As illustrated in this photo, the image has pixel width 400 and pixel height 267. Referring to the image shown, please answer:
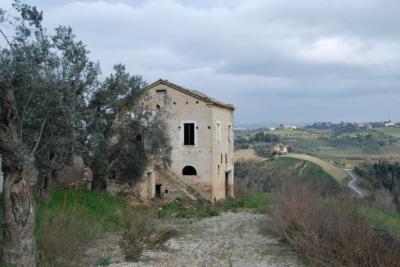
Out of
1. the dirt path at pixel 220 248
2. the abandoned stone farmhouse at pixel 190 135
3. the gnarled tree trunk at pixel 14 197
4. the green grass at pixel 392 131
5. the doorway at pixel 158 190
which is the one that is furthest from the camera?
the green grass at pixel 392 131

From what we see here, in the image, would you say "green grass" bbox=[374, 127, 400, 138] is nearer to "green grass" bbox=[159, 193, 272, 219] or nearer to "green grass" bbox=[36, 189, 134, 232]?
"green grass" bbox=[159, 193, 272, 219]

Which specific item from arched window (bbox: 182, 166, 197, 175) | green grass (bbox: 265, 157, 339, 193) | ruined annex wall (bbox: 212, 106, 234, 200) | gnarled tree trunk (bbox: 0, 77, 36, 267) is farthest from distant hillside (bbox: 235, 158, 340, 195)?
gnarled tree trunk (bbox: 0, 77, 36, 267)

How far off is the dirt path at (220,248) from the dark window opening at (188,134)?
9.08m

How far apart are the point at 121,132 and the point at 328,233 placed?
35.3 ft

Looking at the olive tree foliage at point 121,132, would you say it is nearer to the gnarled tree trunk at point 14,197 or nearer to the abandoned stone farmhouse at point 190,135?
the abandoned stone farmhouse at point 190,135

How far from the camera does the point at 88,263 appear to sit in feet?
36.9

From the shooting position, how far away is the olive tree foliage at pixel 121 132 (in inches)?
701

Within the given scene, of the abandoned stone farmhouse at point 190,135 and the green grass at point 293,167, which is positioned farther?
the green grass at point 293,167

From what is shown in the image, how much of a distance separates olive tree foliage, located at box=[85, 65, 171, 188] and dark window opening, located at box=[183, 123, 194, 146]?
5717mm

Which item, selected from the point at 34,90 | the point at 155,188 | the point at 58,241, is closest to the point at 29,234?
the point at 58,241

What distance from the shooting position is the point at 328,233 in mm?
10945

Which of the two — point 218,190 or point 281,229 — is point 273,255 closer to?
point 281,229

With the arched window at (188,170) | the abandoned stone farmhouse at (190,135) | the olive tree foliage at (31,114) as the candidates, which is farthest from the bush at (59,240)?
the arched window at (188,170)

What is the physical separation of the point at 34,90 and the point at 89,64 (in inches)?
216
